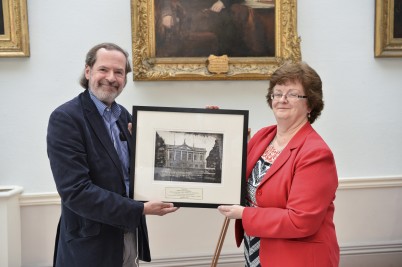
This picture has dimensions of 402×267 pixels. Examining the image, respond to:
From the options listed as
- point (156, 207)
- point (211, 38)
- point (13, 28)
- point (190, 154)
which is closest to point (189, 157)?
point (190, 154)

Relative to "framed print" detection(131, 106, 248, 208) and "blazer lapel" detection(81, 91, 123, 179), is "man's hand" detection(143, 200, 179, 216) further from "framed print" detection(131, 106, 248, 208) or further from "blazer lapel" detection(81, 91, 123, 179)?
"blazer lapel" detection(81, 91, 123, 179)

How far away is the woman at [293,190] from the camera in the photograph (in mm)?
1932

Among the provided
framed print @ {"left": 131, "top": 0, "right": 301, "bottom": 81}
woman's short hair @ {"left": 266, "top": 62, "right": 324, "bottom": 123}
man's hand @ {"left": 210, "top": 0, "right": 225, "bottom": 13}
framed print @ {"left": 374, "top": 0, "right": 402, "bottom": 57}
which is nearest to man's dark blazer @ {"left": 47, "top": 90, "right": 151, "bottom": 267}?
woman's short hair @ {"left": 266, "top": 62, "right": 324, "bottom": 123}

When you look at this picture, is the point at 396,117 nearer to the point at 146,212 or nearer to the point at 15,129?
the point at 146,212

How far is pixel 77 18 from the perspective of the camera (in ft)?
11.2

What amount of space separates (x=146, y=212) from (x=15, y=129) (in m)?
1.87

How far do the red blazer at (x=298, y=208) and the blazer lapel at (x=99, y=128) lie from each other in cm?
75

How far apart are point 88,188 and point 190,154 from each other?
587 mm

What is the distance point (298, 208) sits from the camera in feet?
6.31

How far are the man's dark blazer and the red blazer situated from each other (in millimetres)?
659

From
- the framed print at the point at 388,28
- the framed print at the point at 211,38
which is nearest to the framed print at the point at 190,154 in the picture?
the framed print at the point at 211,38

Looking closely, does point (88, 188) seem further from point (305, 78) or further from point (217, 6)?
point (217, 6)

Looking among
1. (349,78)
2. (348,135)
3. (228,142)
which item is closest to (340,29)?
(349,78)

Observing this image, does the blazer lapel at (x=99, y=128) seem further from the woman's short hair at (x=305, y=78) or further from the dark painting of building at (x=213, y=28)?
the dark painting of building at (x=213, y=28)
